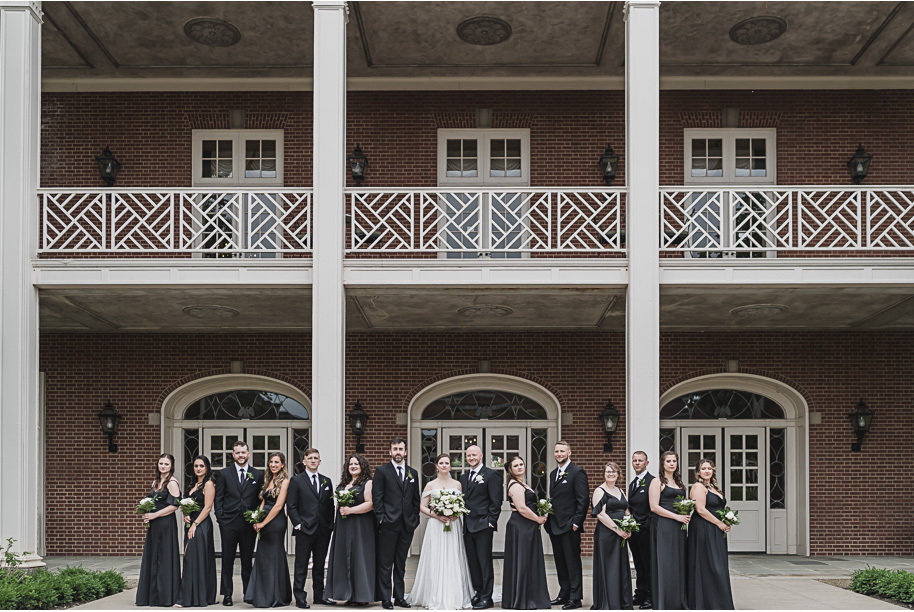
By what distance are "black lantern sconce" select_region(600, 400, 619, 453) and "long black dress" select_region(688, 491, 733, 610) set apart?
5761 mm

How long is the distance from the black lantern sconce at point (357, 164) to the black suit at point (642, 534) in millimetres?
7335

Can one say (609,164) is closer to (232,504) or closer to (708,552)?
(708,552)

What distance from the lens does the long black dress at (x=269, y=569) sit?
9477 mm

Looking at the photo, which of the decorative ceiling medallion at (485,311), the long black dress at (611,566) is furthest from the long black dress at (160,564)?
the decorative ceiling medallion at (485,311)

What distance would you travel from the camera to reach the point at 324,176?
11.6 meters

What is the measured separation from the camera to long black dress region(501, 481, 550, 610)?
9.47 metres

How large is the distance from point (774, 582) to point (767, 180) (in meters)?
6.56

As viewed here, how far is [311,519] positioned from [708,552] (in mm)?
3875

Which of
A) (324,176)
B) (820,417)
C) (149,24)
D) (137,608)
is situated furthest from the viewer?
(820,417)

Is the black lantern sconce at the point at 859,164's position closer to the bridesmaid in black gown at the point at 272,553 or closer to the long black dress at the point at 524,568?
the long black dress at the point at 524,568

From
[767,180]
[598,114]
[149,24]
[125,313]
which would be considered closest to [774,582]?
[767,180]

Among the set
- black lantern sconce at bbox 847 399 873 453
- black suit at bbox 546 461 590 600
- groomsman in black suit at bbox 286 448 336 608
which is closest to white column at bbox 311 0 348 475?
groomsman in black suit at bbox 286 448 336 608

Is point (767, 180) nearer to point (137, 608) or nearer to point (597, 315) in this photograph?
point (597, 315)

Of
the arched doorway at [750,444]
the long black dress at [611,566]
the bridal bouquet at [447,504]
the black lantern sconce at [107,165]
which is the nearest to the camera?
the long black dress at [611,566]
